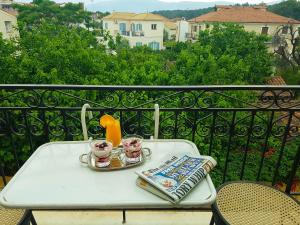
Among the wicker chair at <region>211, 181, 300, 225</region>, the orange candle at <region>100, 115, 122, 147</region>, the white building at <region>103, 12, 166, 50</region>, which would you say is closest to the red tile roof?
the white building at <region>103, 12, 166, 50</region>

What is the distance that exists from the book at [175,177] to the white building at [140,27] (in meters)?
34.3

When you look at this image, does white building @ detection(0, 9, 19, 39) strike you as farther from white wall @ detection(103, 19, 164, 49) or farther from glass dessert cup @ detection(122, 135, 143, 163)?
glass dessert cup @ detection(122, 135, 143, 163)

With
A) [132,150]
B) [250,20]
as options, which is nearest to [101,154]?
[132,150]

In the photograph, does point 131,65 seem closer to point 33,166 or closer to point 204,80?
point 204,80

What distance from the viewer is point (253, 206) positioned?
164 cm

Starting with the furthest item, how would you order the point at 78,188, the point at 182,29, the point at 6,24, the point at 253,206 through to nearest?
the point at 182,29, the point at 6,24, the point at 253,206, the point at 78,188

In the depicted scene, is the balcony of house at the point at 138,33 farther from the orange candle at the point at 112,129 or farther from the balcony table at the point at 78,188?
the balcony table at the point at 78,188

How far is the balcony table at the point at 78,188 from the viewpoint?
116 centimetres

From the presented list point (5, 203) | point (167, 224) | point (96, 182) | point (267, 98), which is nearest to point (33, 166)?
point (5, 203)

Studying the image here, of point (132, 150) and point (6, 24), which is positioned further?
point (6, 24)

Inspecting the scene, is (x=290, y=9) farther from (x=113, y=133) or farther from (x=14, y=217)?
(x=14, y=217)

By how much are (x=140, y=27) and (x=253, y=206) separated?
115ft

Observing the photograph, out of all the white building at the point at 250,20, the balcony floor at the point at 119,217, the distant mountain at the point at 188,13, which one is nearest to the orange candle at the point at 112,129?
the balcony floor at the point at 119,217

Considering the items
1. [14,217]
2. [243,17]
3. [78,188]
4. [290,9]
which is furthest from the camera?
[290,9]
